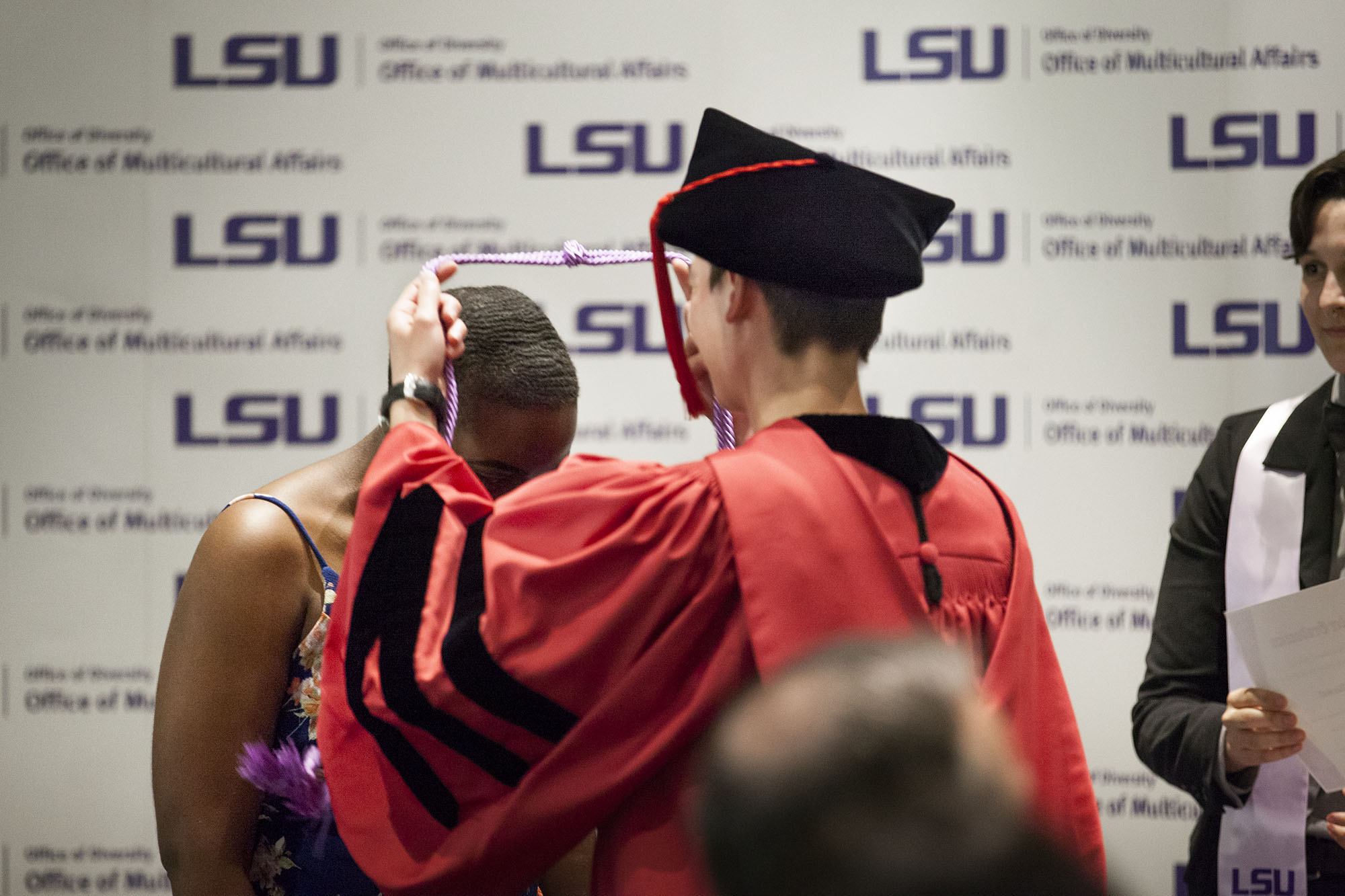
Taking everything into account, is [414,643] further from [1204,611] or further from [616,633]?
[1204,611]

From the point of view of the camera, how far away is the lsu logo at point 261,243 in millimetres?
3250

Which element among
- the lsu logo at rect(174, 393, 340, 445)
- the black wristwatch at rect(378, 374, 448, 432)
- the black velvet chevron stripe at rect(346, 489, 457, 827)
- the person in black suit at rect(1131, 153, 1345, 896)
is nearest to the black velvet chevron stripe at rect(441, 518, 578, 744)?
the black velvet chevron stripe at rect(346, 489, 457, 827)

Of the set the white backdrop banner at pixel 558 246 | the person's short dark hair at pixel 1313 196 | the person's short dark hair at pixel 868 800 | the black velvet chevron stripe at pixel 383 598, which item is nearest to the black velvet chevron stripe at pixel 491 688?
the black velvet chevron stripe at pixel 383 598

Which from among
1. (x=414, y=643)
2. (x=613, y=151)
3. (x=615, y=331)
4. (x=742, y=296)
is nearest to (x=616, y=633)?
(x=414, y=643)

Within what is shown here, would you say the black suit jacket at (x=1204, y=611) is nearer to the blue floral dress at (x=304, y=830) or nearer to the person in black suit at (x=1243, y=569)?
the person in black suit at (x=1243, y=569)

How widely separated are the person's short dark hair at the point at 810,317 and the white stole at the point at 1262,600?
4.21 feet

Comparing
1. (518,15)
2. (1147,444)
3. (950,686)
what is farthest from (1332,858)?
(518,15)

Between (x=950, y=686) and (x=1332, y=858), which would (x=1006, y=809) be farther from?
(x=1332, y=858)

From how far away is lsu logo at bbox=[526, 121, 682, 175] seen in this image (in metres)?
3.21

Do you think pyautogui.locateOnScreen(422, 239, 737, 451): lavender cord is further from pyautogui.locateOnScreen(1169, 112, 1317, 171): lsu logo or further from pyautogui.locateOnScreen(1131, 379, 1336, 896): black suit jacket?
pyautogui.locateOnScreen(1169, 112, 1317, 171): lsu logo

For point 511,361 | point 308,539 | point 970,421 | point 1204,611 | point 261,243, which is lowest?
point 1204,611

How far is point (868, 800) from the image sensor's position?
0.54 metres

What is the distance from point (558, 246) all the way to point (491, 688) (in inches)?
87.3

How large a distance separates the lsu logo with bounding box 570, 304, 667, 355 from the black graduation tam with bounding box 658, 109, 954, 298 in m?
1.88
